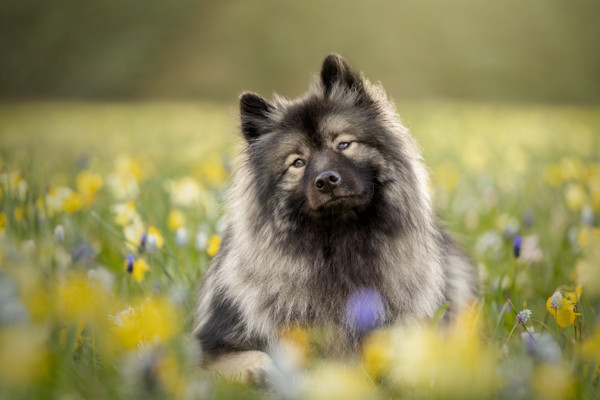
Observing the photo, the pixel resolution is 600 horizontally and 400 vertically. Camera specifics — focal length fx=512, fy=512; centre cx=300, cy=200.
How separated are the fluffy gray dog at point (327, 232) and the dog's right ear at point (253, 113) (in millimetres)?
19

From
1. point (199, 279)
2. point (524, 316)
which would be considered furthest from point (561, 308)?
point (199, 279)

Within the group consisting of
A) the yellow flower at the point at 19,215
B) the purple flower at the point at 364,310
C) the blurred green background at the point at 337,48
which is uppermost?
the blurred green background at the point at 337,48

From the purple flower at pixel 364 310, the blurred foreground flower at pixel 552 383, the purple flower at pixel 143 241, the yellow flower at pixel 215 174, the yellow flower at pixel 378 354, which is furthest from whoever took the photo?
the yellow flower at pixel 215 174

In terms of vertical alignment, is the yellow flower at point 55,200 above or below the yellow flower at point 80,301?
below

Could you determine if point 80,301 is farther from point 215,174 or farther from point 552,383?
point 215,174

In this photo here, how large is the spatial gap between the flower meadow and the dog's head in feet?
1.57

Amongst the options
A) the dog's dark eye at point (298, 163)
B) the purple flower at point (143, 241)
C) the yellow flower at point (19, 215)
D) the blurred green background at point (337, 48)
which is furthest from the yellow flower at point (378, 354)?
the blurred green background at point (337, 48)

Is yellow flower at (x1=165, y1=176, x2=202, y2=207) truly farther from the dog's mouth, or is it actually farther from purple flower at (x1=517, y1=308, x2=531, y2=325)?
purple flower at (x1=517, y1=308, x2=531, y2=325)

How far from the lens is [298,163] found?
9.68 ft

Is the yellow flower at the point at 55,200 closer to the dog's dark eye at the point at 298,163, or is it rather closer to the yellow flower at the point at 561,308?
the dog's dark eye at the point at 298,163

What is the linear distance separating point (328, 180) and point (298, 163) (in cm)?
37

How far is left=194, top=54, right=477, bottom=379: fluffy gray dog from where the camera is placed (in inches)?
105

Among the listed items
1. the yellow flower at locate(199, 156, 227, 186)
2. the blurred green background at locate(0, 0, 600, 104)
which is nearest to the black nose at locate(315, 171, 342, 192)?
the yellow flower at locate(199, 156, 227, 186)

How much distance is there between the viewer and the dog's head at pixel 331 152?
2.74 m
